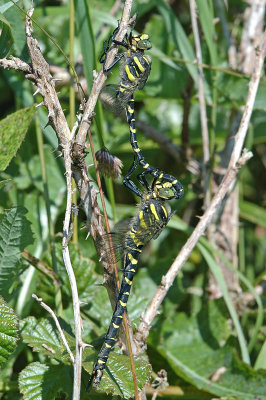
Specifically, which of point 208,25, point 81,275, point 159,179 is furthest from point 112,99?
point 208,25

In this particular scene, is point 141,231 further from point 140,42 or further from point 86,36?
point 86,36

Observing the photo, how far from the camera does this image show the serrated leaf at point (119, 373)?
1.59m

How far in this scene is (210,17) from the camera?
257cm

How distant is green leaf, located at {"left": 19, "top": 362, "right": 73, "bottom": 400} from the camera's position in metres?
1.68

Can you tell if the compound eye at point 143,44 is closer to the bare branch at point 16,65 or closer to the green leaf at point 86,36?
the green leaf at point 86,36

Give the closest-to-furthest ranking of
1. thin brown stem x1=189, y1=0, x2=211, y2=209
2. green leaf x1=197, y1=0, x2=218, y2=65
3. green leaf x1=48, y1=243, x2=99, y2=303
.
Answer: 1. green leaf x1=48, y1=243, x2=99, y2=303
2. green leaf x1=197, y1=0, x2=218, y2=65
3. thin brown stem x1=189, y1=0, x2=211, y2=209

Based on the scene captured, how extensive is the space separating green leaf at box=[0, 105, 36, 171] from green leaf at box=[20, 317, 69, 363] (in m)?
0.61

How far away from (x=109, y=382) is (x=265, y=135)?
2407 mm

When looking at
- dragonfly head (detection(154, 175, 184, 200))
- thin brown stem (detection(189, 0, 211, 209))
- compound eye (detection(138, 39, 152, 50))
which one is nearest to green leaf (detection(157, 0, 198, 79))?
thin brown stem (detection(189, 0, 211, 209))

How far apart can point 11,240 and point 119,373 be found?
649 mm

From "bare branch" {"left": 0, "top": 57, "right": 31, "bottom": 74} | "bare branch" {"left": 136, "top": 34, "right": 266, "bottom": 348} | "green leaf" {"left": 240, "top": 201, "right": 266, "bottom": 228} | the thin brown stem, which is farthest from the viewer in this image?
"green leaf" {"left": 240, "top": 201, "right": 266, "bottom": 228}

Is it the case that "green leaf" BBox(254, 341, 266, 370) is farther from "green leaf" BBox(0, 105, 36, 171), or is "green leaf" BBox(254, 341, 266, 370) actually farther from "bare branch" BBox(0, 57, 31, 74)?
"bare branch" BBox(0, 57, 31, 74)

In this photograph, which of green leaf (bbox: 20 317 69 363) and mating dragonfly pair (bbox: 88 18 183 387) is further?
mating dragonfly pair (bbox: 88 18 183 387)

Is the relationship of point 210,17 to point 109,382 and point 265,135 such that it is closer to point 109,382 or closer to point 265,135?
point 265,135
